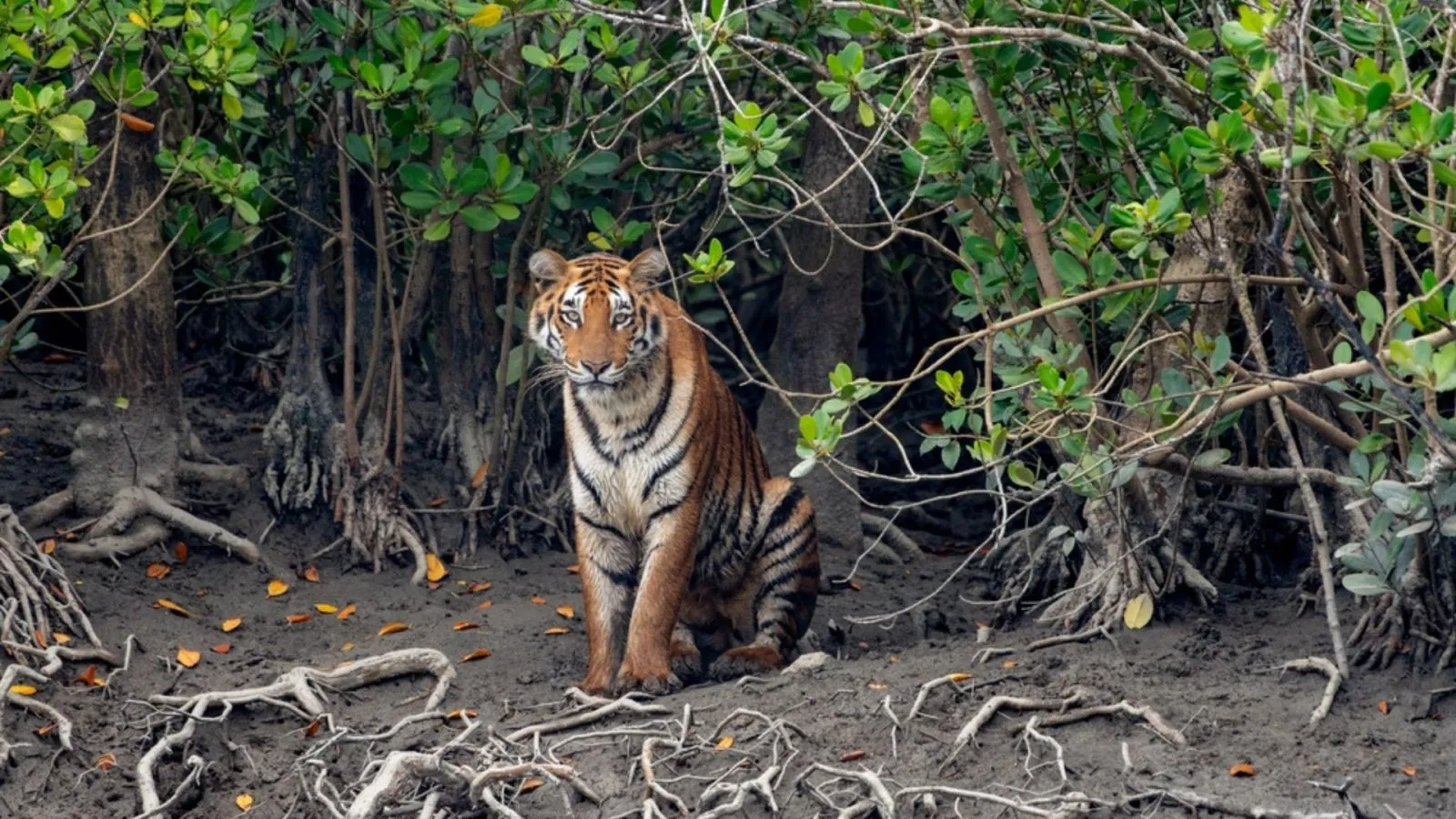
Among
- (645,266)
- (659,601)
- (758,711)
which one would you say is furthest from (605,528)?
(758,711)

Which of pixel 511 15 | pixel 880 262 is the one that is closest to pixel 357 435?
pixel 511 15

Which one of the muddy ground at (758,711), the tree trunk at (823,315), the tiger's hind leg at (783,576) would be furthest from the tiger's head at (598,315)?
the tree trunk at (823,315)

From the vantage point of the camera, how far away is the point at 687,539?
6.68 meters

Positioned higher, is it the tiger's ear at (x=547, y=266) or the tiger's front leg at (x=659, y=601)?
the tiger's ear at (x=547, y=266)

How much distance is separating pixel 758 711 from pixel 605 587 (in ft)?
3.40

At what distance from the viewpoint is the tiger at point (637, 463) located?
21.6ft

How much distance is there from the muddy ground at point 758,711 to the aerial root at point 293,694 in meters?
0.05

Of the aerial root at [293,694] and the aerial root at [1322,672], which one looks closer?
the aerial root at [1322,672]

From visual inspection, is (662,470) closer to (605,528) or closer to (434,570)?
(605,528)

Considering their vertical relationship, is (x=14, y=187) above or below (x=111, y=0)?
below

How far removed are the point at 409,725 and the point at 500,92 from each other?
8.55ft

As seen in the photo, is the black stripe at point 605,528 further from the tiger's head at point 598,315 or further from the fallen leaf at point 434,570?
the fallen leaf at point 434,570

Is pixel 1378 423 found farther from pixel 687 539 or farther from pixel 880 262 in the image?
pixel 880 262

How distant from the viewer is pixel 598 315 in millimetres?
6668
